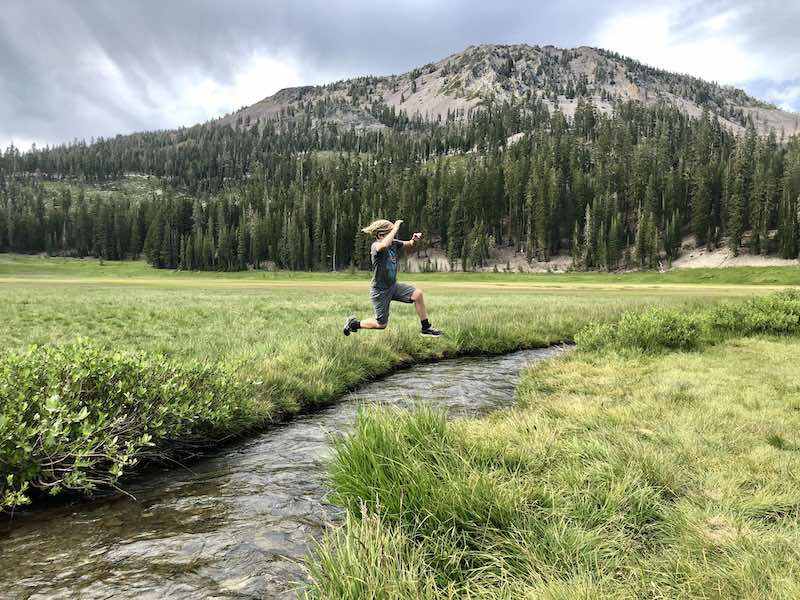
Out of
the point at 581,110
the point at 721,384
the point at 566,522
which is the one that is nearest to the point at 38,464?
the point at 566,522

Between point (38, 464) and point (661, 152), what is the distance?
163 m

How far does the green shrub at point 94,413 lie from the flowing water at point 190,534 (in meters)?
0.49

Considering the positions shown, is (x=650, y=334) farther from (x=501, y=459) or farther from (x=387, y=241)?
(x=501, y=459)

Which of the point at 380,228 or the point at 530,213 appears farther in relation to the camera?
the point at 530,213

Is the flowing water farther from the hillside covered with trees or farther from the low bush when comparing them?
the hillside covered with trees

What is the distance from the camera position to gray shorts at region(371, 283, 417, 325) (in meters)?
11.1

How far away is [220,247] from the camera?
419 feet

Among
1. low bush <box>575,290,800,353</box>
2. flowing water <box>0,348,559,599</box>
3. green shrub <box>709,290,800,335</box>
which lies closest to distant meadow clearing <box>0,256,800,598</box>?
flowing water <box>0,348,559,599</box>

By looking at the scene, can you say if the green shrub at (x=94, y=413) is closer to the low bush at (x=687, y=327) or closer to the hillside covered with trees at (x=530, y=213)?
the low bush at (x=687, y=327)

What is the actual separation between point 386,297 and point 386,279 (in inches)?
20.7

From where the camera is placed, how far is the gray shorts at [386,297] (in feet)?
36.4

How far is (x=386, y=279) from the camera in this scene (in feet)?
35.6

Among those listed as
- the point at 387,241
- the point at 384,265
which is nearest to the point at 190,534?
the point at 387,241

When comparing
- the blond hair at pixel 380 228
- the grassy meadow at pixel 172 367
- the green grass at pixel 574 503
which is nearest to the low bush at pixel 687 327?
the grassy meadow at pixel 172 367
